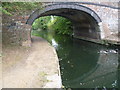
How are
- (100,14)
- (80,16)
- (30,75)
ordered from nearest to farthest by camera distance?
(30,75) → (100,14) → (80,16)

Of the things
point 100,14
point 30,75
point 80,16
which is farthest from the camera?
point 80,16

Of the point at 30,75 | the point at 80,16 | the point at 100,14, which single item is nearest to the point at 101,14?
the point at 100,14

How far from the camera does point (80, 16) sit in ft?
47.8

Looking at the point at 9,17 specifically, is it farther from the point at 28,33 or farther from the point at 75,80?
the point at 75,80

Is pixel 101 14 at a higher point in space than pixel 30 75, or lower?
higher

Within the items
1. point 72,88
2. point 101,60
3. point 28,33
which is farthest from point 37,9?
point 72,88

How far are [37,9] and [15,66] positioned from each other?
5749 millimetres

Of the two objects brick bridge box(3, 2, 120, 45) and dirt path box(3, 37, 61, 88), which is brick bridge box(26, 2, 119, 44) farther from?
dirt path box(3, 37, 61, 88)

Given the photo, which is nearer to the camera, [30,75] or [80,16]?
[30,75]

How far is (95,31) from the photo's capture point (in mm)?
13312

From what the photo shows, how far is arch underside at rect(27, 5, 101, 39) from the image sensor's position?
1055 cm

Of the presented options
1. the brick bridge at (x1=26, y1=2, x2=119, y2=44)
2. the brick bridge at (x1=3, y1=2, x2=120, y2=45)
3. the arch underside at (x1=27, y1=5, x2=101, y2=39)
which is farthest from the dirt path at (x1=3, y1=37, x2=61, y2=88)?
the brick bridge at (x1=26, y1=2, x2=119, y2=44)

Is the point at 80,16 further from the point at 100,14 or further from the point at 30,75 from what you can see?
the point at 30,75

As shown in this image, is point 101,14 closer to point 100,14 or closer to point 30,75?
point 100,14
